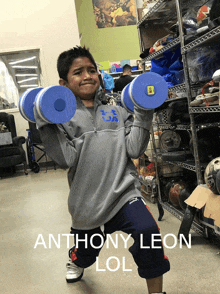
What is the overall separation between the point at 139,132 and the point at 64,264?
114 centimetres

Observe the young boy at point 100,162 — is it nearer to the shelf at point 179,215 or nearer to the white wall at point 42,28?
the shelf at point 179,215

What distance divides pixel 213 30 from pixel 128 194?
3.41 ft

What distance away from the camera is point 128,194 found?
4.28ft

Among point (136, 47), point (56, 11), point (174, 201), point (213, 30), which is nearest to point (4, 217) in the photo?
point (174, 201)

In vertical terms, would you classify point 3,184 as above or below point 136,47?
below

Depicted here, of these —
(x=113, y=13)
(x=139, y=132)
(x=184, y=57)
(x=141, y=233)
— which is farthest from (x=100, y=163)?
(x=113, y=13)

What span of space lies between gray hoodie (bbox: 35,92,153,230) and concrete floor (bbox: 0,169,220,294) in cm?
51

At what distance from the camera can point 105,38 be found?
962 cm

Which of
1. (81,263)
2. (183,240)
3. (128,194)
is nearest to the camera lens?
(128,194)

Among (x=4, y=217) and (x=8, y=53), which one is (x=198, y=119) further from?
(x=8, y=53)

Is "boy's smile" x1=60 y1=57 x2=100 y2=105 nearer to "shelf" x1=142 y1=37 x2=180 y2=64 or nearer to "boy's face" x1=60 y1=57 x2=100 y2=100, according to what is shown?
"boy's face" x1=60 y1=57 x2=100 y2=100

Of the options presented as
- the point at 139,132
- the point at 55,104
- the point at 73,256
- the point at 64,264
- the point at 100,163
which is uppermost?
the point at 55,104

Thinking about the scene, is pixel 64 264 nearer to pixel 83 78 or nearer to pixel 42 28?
pixel 83 78

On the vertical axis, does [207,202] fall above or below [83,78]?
below
